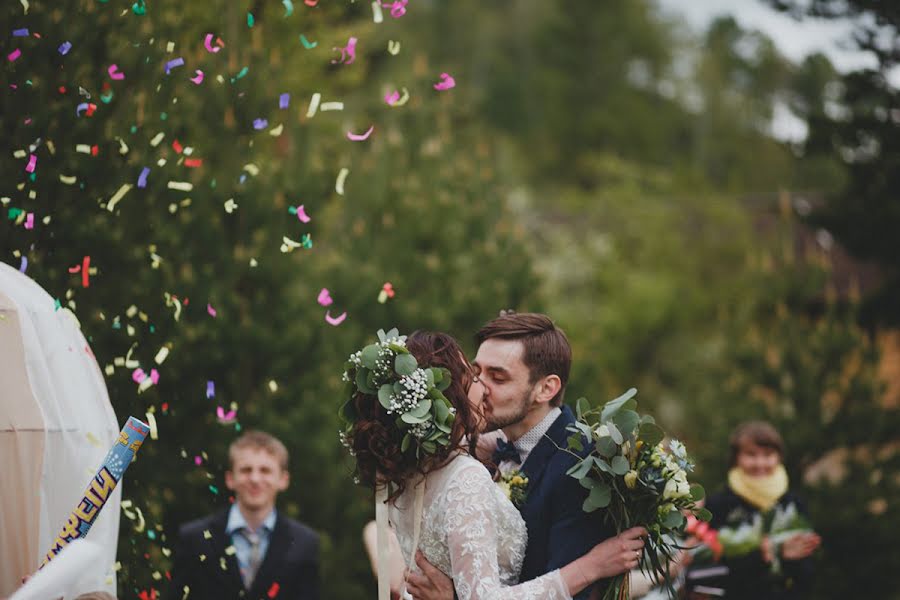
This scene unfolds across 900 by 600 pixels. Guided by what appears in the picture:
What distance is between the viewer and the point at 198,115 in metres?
9.28

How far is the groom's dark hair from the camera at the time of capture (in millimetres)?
4375

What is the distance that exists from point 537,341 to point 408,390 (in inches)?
25.3

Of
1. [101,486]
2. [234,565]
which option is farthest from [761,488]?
[101,486]

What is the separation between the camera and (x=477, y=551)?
12.6 ft

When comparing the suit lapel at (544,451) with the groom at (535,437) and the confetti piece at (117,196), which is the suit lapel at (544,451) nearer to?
the groom at (535,437)

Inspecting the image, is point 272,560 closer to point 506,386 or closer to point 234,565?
point 234,565

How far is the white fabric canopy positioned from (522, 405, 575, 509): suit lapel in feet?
5.20

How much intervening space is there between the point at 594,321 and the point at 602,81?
742 inches

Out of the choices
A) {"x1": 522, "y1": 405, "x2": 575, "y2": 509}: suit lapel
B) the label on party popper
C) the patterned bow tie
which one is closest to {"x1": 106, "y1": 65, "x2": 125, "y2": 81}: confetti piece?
the label on party popper

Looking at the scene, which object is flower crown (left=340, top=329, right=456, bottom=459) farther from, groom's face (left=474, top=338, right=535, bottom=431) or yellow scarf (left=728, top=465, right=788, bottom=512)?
yellow scarf (left=728, top=465, right=788, bottom=512)

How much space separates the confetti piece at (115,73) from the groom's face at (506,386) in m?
2.81

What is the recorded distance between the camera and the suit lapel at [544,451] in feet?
14.2

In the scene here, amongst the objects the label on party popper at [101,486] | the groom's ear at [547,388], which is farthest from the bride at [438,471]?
the label on party popper at [101,486]

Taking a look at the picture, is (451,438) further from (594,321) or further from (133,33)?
(594,321)
